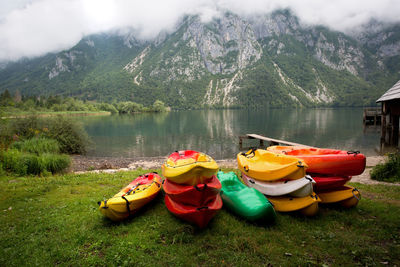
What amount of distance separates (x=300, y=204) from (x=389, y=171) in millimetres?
8452

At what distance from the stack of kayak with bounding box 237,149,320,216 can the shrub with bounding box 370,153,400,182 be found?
7559 millimetres

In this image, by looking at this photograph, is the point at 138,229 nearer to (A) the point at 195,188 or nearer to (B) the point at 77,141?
(A) the point at 195,188

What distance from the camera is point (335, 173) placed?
20.1 feet

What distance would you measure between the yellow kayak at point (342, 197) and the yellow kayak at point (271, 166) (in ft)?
4.93

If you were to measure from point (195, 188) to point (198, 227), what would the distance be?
117cm

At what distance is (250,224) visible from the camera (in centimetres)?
555

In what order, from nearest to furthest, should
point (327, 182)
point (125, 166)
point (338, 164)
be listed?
point (338, 164) → point (327, 182) → point (125, 166)

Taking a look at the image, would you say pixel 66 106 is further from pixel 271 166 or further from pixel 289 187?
pixel 289 187

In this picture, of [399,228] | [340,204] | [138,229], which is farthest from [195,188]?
[399,228]

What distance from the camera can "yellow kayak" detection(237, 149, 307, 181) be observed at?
220 inches

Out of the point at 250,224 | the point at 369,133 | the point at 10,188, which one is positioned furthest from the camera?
the point at 369,133

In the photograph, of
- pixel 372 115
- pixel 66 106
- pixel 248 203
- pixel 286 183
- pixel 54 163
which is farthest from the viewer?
pixel 66 106

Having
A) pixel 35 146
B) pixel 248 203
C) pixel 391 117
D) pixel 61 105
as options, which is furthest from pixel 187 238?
pixel 61 105

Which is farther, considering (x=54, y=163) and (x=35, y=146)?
(x=35, y=146)
